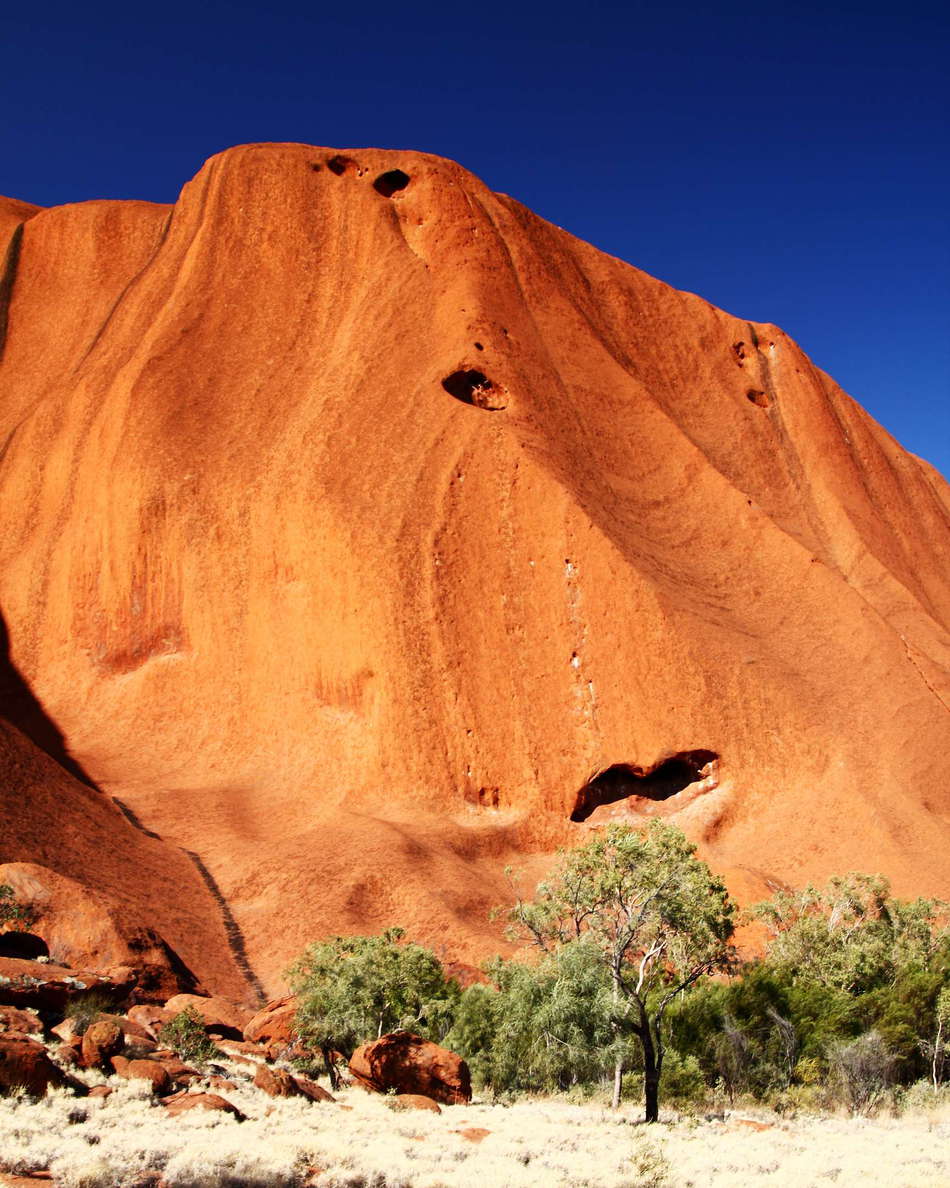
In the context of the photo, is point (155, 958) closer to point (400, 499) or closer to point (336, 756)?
point (336, 756)

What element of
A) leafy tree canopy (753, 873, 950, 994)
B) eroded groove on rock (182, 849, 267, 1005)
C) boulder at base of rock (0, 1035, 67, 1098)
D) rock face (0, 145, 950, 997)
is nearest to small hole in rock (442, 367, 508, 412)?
rock face (0, 145, 950, 997)

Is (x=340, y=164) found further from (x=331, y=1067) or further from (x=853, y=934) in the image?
(x=331, y=1067)

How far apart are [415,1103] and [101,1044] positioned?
13.0ft

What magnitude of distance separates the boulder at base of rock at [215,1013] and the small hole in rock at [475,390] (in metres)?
23.4

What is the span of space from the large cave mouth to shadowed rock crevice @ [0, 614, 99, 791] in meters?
14.0

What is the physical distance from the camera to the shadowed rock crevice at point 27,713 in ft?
104

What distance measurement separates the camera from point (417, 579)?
3234cm

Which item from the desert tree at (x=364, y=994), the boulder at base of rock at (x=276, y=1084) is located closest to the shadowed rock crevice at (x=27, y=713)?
the desert tree at (x=364, y=994)

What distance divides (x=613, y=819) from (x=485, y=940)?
23.9ft

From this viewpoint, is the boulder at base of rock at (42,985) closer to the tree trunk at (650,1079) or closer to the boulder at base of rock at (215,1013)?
the boulder at base of rock at (215,1013)

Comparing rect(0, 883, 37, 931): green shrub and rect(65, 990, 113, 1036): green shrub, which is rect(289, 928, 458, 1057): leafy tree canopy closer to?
rect(65, 990, 113, 1036): green shrub

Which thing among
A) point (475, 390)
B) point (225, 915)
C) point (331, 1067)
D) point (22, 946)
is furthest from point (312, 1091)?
point (475, 390)

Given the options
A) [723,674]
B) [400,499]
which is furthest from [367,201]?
[723,674]

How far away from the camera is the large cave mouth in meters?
29.9
